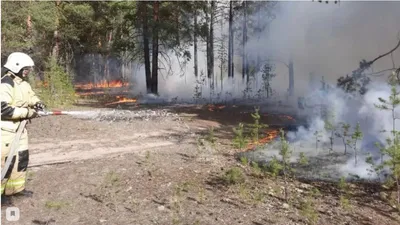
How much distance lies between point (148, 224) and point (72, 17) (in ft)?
78.7

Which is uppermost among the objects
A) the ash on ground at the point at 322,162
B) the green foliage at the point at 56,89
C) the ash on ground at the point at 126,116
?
the green foliage at the point at 56,89

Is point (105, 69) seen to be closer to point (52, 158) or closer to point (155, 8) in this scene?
point (155, 8)

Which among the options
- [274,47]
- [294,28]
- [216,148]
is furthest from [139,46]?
[216,148]

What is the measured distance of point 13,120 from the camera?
4812 mm

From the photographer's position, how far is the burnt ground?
15.3ft

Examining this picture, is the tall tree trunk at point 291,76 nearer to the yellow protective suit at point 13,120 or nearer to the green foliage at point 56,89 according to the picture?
the green foliage at point 56,89

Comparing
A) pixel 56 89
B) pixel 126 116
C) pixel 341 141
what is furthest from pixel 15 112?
pixel 56 89

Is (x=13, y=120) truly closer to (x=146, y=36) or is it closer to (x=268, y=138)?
(x=268, y=138)

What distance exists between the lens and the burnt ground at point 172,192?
4648 mm

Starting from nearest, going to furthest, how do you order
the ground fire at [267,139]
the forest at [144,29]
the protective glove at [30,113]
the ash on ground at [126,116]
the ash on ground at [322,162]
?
the protective glove at [30,113]
the ash on ground at [322,162]
the ground fire at [267,139]
the ash on ground at [126,116]
the forest at [144,29]

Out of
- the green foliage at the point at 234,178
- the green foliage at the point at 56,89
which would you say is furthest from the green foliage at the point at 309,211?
the green foliage at the point at 56,89

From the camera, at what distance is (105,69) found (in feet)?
142

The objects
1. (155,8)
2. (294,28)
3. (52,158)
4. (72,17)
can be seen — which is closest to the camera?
(52,158)

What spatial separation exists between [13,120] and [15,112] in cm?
18
